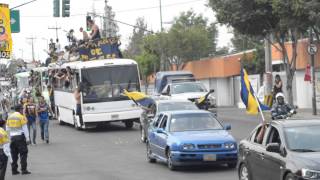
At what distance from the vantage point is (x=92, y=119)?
3019 centimetres

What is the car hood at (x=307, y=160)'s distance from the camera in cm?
1018

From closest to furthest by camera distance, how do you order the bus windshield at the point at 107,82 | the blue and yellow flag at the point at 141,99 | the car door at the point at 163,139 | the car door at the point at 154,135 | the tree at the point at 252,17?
the car door at the point at 163,139 → the car door at the point at 154,135 → the blue and yellow flag at the point at 141,99 → the bus windshield at the point at 107,82 → the tree at the point at 252,17

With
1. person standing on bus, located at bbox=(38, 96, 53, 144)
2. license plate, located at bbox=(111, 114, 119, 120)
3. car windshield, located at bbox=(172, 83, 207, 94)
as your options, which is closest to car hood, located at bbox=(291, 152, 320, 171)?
person standing on bus, located at bbox=(38, 96, 53, 144)

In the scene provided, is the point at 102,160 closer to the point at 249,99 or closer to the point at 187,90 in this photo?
the point at 249,99

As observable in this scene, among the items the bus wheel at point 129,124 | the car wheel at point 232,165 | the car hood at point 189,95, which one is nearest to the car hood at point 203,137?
the car wheel at point 232,165

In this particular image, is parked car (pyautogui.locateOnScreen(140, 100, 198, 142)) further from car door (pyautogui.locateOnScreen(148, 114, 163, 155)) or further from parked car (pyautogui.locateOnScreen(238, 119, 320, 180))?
parked car (pyautogui.locateOnScreen(238, 119, 320, 180))

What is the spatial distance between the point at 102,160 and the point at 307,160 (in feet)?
34.5

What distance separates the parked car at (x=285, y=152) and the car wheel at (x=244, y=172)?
0.02 metres

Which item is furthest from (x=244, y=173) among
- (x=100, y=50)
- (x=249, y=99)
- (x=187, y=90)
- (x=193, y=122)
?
(x=187, y=90)

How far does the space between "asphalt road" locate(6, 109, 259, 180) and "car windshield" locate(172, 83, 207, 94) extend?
20.3ft

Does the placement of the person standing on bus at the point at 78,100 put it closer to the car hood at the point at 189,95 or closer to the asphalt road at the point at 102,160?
the asphalt road at the point at 102,160

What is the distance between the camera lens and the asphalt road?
1628cm

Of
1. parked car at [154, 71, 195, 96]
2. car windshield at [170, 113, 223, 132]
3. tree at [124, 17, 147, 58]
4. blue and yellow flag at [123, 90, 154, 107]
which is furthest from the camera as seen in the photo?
tree at [124, 17, 147, 58]

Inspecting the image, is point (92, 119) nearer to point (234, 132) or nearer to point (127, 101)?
point (127, 101)
